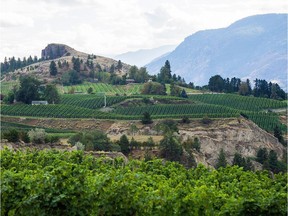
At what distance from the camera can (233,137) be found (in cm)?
7838

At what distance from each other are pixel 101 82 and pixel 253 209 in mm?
125097

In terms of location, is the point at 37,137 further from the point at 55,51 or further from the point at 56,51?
the point at 55,51

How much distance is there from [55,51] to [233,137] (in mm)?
129580

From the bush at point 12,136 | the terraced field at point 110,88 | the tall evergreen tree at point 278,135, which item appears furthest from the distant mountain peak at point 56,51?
the bush at point 12,136

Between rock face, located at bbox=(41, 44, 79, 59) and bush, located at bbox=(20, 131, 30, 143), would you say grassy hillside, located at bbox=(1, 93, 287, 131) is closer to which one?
bush, located at bbox=(20, 131, 30, 143)

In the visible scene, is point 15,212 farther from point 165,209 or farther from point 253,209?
point 253,209

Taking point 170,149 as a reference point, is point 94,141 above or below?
above

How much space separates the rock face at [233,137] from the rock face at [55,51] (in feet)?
397

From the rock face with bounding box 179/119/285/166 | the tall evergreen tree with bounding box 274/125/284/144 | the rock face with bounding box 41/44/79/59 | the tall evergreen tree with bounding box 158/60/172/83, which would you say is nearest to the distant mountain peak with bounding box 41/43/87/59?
the rock face with bounding box 41/44/79/59

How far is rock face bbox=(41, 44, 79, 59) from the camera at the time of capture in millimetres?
191125

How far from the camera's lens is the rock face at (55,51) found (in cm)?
19112

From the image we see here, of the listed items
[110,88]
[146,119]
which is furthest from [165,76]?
[146,119]

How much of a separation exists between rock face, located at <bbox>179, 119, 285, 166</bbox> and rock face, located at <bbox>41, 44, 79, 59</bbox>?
4764 inches

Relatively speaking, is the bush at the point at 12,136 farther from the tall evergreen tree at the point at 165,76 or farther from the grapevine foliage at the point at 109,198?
the tall evergreen tree at the point at 165,76
